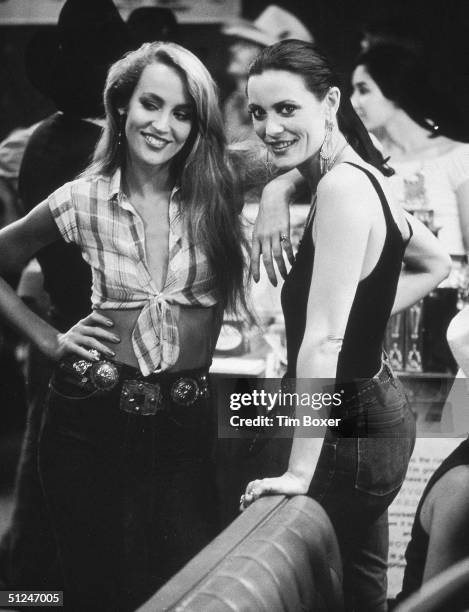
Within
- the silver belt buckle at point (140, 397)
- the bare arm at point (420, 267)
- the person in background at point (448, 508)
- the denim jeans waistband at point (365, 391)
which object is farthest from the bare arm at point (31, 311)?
the person in background at point (448, 508)

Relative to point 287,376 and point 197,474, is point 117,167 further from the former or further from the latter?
point 197,474

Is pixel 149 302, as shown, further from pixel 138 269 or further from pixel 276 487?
pixel 276 487

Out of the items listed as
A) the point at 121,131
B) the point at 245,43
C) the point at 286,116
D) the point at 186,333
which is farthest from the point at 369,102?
the point at 186,333

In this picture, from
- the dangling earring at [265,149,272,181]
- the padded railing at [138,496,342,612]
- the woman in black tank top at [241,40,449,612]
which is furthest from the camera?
the dangling earring at [265,149,272,181]

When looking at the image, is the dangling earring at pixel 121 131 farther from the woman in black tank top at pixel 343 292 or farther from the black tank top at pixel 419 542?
the black tank top at pixel 419 542

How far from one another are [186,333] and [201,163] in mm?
421

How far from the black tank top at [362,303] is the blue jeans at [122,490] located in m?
0.34

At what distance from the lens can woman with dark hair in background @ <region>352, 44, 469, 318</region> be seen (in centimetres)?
185

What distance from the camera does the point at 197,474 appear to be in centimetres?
191

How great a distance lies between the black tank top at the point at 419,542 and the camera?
182cm

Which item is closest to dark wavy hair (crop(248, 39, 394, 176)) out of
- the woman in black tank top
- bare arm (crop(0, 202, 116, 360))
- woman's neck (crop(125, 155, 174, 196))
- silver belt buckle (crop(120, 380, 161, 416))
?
the woman in black tank top

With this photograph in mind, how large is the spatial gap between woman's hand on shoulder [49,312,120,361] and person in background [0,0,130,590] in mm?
38

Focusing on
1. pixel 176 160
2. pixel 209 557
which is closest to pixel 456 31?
pixel 176 160

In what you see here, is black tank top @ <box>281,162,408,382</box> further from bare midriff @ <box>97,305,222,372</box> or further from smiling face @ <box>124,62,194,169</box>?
smiling face @ <box>124,62,194,169</box>
